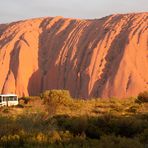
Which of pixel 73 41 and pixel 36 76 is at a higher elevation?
pixel 73 41

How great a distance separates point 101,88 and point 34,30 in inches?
1043

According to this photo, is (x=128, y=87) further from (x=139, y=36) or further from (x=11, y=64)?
(x=11, y=64)

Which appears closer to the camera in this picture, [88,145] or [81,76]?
[88,145]

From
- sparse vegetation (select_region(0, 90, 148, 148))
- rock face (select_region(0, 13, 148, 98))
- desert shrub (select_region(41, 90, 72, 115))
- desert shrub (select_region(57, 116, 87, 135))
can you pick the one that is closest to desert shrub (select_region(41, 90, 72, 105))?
desert shrub (select_region(41, 90, 72, 115))

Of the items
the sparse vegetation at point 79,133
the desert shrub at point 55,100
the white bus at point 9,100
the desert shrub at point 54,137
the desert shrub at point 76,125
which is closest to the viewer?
the sparse vegetation at point 79,133

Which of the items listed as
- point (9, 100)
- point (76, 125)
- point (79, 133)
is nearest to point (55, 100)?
point (9, 100)

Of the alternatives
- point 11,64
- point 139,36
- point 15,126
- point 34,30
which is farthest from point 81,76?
point 15,126

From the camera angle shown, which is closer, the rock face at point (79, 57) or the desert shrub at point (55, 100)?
the desert shrub at point (55, 100)

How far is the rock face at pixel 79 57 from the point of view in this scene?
60.2 m

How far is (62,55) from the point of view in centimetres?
7125

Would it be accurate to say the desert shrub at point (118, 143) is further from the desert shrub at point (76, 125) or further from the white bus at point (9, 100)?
the white bus at point (9, 100)

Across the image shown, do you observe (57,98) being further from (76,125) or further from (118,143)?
(118,143)

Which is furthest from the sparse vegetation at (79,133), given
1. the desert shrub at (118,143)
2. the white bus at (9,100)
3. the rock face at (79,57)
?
the rock face at (79,57)

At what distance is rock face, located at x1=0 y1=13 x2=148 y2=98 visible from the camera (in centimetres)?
6022
